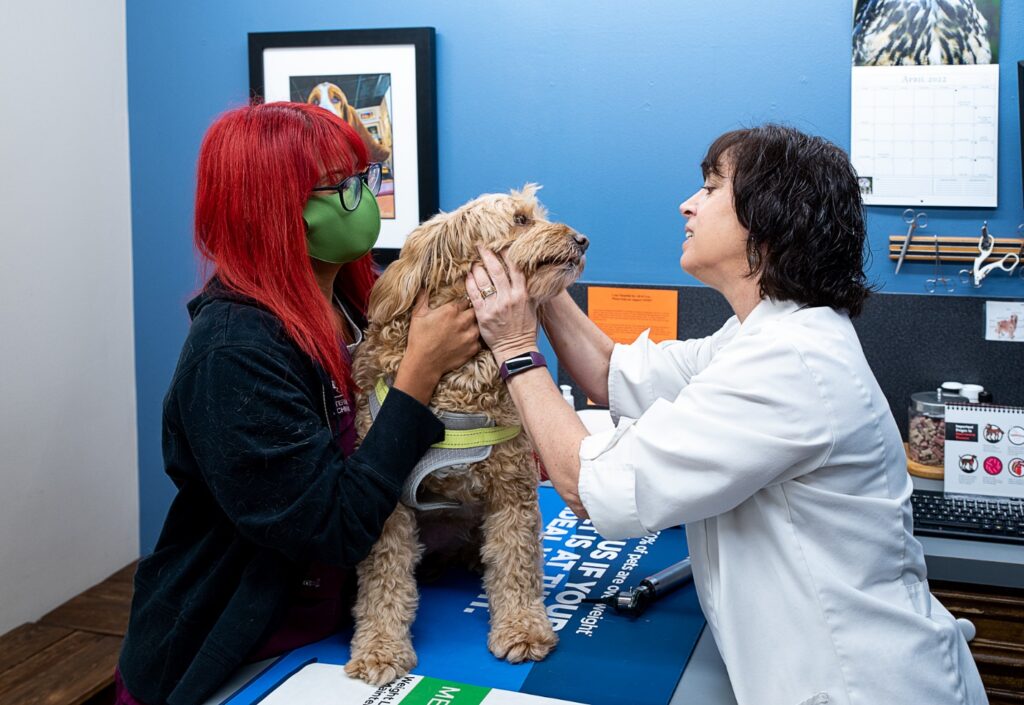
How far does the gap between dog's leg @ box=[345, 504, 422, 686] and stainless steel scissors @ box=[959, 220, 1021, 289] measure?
5.23 ft

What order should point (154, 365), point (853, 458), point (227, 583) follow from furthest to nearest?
point (154, 365) < point (227, 583) < point (853, 458)

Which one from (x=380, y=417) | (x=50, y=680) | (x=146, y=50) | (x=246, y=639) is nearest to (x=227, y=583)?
(x=246, y=639)

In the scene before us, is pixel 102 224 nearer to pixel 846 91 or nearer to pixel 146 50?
pixel 146 50

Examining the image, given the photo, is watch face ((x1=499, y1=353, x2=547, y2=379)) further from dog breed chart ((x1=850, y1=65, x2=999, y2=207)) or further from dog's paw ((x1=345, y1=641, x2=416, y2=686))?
dog breed chart ((x1=850, y1=65, x2=999, y2=207))

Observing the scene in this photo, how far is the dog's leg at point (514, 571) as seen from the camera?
124 centimetres

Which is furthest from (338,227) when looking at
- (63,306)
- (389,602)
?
(63,306)

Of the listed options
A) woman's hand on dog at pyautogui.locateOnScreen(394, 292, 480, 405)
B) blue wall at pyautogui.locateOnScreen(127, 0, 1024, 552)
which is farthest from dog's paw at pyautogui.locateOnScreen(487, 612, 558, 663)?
blue wall at pyautogui.locateOnScreen(127, 0, 1024, 552)

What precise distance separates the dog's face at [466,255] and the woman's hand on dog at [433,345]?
3 centimetres

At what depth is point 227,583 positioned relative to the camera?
1219mm

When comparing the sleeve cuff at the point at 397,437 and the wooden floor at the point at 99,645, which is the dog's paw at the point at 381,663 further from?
the wooden floor at the point at 99,645

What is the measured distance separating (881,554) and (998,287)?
1385 mm

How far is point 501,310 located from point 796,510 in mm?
454

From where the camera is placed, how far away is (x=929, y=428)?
210 centimetres

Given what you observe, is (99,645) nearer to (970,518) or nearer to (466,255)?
(466,255)
